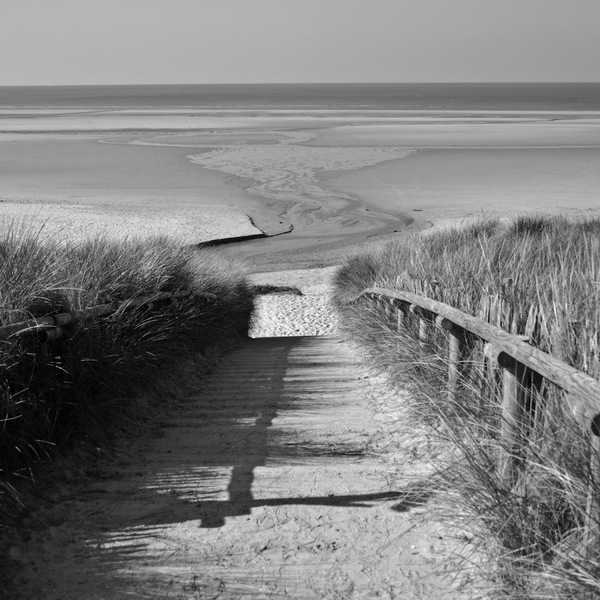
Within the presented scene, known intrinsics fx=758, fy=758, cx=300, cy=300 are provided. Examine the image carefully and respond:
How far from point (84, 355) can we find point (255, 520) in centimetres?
187

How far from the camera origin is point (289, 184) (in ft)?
105

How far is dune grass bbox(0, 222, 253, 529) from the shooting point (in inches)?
165

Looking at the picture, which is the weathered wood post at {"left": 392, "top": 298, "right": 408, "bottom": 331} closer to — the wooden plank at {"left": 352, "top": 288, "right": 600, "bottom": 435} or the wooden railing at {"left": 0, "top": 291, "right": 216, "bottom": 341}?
the wooden railing at {"left": 0, "top": 291, "right": 216, "bottom": 341}

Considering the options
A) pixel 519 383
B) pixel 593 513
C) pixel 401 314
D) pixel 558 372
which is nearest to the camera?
pixel 593 513

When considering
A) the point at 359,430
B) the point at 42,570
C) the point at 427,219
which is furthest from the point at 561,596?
the point at 427,219

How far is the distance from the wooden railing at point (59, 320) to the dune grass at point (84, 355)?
6cm

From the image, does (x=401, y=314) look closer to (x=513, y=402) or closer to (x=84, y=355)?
(x=84, y=355)

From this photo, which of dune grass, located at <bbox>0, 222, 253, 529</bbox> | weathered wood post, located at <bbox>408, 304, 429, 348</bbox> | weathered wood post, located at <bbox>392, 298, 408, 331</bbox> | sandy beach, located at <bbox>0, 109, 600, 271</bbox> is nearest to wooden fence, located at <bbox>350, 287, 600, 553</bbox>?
weathered wood post, located at <bbox>408, 304, 429, 348</bbox>

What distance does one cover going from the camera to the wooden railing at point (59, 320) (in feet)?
13.7

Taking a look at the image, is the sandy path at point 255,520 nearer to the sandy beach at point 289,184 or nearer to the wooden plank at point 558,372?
the wooden plank at point 558,372

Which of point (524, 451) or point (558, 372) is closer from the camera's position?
point (558, 372)

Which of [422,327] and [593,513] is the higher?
[422,327]

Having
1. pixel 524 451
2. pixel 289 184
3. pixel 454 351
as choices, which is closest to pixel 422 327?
pixel 454 351

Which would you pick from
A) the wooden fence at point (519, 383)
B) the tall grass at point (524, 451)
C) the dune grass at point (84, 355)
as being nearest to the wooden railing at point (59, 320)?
the dune grass at point (84, 355)
